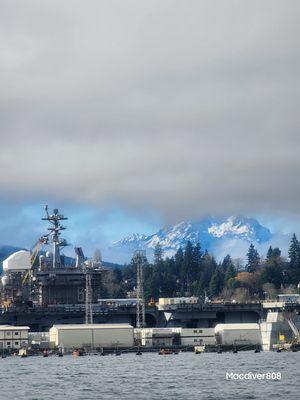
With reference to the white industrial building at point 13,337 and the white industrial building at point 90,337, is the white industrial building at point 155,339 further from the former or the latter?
the white industrial building at point 13,337

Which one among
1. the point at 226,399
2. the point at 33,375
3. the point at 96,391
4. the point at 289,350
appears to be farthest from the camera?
the point at 289,350

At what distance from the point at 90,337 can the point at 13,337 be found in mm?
14080

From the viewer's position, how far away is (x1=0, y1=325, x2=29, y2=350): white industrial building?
197 meters

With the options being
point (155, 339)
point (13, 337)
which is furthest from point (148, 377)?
point (13, 337)

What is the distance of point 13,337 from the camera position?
650ft

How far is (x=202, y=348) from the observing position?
191m

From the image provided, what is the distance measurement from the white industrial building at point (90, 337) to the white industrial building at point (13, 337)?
18.3 feet

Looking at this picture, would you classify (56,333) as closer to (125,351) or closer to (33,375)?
(125,351)

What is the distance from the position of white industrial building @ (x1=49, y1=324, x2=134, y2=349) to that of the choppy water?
14865mm

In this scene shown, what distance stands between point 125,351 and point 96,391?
82237 millimetres

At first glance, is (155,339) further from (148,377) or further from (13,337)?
(148,377)

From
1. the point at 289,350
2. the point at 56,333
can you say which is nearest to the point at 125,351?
the point at 56,333

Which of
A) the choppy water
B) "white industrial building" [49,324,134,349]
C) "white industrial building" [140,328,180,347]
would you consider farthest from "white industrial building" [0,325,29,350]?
"white industrial building" [140,328,180,347]

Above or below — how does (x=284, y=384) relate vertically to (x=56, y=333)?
below
